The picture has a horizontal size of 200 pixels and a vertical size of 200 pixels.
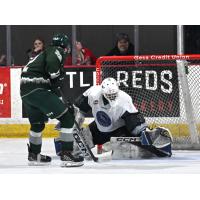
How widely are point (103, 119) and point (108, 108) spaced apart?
0.53 feet

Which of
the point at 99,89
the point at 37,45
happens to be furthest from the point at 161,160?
the point at 37,45

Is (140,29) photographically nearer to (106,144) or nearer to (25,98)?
(106,144)

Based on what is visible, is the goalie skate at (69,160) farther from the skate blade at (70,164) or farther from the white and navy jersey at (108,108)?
the white and navy jersey at (108,108)

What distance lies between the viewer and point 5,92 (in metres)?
12.1

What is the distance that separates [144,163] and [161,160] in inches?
11.0

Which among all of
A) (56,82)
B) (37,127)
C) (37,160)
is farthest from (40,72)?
(37,160)

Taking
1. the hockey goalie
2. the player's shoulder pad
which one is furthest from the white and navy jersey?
the player's shoulder pad

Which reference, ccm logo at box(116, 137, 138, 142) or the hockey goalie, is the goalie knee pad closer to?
the hockey goalie

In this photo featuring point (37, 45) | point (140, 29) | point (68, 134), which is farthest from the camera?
point (140, 29)

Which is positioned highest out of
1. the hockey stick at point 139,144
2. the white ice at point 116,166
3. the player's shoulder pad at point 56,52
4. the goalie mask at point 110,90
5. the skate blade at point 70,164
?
the player's shoulder pad at point 56,52

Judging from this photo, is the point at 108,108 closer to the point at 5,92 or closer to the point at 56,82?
the point at 56,82

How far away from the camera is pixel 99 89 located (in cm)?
930

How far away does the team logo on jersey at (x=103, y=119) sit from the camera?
366 inches

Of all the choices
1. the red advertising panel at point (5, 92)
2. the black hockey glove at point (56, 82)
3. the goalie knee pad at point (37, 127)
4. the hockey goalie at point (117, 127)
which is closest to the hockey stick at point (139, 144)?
the hockey goalie at point (117, 127)
